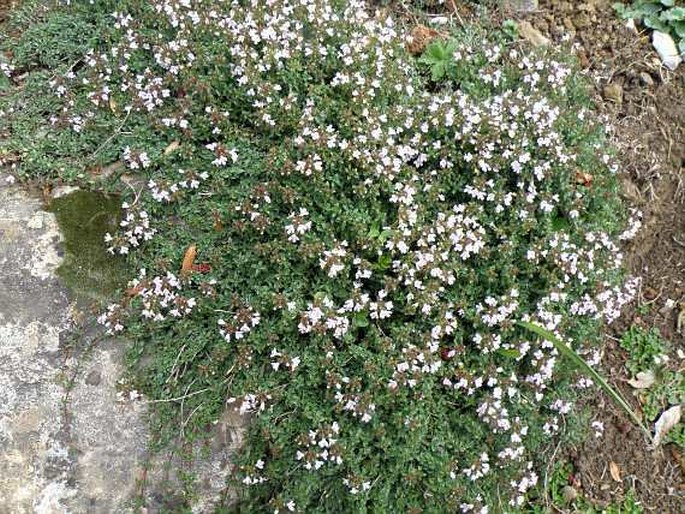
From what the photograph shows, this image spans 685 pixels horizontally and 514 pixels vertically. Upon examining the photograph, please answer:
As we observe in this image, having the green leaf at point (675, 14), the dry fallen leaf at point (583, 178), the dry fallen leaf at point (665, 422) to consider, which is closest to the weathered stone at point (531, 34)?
the green leaf at point (675, 14)

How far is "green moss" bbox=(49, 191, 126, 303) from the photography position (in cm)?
384

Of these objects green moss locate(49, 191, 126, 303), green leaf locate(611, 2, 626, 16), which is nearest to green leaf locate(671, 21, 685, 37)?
green leaf locate(611, 2, 626, 16)

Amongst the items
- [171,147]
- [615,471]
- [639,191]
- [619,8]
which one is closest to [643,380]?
[615,471]

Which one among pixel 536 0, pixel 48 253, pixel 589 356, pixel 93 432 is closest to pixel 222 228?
pixel 48 253

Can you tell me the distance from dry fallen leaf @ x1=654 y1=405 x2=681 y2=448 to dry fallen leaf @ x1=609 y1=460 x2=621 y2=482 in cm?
34

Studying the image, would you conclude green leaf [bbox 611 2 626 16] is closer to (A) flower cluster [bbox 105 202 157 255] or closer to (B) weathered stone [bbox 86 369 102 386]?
(A) flower cluster [bbox 105 202 157 255]

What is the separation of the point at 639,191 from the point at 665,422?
1.66 metres

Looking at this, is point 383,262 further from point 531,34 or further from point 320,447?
point 531,34

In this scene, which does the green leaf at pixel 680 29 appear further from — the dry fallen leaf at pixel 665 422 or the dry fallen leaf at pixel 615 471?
the dry fallen leaf at pixel 615 471

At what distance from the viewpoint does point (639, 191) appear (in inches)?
187

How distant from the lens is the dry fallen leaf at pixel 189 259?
3.80m

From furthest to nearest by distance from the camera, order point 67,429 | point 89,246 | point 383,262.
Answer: point 89,246, point 383,262, point 67,429

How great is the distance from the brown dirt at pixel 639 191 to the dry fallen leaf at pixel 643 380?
9 cm

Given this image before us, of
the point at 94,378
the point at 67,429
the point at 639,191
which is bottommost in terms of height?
the point at 67,429
